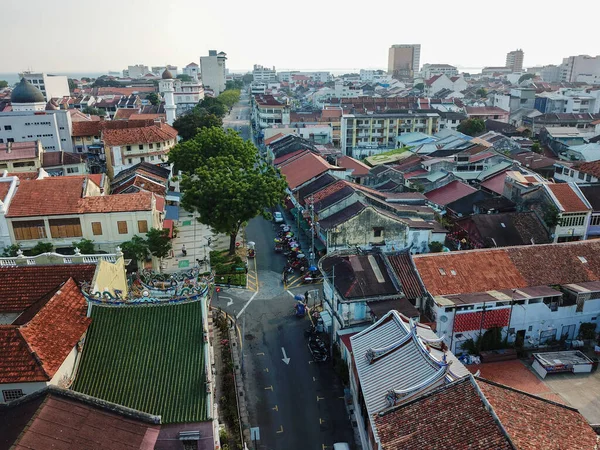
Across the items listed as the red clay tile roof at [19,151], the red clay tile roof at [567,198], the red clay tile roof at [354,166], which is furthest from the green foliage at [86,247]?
the red clay tile roof at [567,198]

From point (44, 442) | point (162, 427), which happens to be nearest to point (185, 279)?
point (162, 427)

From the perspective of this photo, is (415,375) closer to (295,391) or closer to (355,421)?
(355,421)

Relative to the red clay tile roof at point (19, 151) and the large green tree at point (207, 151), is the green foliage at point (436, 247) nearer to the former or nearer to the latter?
the large green tree at point (207, 151)

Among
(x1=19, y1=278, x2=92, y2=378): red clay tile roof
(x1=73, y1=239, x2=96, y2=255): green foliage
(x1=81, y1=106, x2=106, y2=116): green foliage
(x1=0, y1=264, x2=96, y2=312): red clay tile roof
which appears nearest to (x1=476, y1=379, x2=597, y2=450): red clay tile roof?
(x1=19, y1=278, x2=92, y2=378): red clay tile roof

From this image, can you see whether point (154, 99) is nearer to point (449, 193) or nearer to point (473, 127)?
point (473, 127)

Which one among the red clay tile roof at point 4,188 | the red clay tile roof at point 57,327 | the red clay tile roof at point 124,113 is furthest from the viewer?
the red clay tile roof at point 124,113

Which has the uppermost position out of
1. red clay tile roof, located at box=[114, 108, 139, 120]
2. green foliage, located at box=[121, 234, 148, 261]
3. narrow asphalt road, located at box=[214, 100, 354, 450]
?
red clay tile roof, located at box=[114, 108, 139, 120]

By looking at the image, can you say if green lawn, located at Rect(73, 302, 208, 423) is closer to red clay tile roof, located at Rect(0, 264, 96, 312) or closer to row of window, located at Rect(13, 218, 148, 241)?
red clay tile roof, located at Rect(0, 264, 96, 312)
